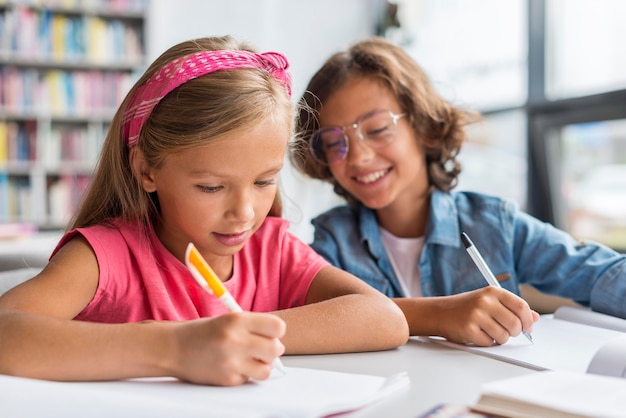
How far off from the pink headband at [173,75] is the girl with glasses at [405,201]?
1.21 feet

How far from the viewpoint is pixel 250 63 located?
1.15 metres

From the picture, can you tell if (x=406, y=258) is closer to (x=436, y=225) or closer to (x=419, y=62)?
(x=436, y=225)

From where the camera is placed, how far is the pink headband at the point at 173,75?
42.6 inches

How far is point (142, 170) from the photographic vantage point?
1151 millimetres

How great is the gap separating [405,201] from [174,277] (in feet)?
2.58

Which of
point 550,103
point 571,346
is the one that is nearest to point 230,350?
point 571,346

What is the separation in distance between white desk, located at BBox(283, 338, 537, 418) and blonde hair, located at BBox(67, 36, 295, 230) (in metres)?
0.38

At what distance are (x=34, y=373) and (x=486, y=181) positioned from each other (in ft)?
12.4

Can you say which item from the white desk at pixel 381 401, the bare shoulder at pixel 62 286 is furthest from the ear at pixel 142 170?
the white desk at pixel 381 401

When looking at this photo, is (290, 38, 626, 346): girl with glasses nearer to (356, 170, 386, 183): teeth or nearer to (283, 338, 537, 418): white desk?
(356, 170, 386, 183): teeth

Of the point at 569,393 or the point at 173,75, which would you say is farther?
the point at 173,75

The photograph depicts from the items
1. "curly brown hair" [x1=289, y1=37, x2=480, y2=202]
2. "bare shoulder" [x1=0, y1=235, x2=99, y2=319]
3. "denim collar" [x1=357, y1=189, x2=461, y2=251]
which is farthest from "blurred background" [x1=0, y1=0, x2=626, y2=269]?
"bare shoulder" [x1=0, y1=235, x2=99, y2=319]

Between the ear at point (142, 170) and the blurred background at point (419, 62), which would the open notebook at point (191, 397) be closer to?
the ear at point (142, 170)

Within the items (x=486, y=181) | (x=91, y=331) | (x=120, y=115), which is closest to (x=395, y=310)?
(x=91, y=331)
